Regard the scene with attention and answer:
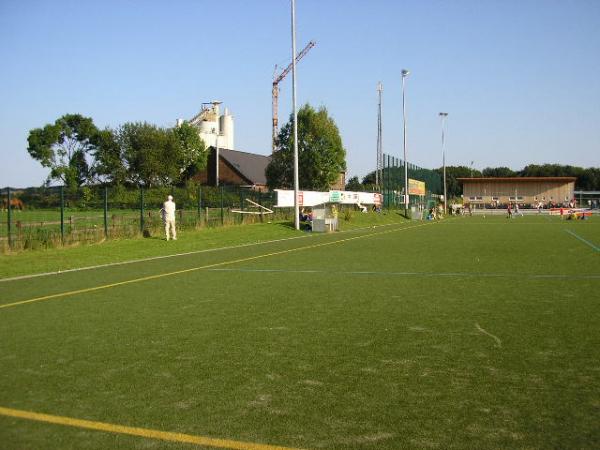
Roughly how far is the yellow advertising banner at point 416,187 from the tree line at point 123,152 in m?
27.0

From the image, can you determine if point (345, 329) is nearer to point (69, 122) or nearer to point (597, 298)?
point (597, 298)

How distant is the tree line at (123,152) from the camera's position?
70.2m

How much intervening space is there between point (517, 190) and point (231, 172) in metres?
72.1

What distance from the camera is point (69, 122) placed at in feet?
260

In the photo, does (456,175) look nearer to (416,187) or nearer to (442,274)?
(416,187)

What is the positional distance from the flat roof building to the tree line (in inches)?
2679

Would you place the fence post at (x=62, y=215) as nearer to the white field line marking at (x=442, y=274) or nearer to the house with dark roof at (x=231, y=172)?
the white field line marking at (x=442, y=274)

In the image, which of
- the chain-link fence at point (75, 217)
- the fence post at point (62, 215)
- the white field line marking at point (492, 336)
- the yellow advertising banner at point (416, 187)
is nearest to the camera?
the white field line marking at point (492, 336)

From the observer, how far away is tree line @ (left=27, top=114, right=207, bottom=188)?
70.2 meters

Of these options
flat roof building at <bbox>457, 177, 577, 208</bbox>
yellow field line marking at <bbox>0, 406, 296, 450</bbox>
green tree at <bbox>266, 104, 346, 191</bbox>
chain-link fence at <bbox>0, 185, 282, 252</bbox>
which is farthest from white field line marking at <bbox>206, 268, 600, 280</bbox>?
flat roof building at <bbox>457, 177, 577, 208</bbox>

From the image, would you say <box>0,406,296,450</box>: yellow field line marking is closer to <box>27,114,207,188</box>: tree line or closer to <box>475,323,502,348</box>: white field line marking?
<box>475,323,502,348</box>: white field line marking

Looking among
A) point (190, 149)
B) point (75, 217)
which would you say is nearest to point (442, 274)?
point (75, 217)

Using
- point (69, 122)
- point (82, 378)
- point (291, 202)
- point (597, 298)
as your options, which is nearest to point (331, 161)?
point (291, 202)

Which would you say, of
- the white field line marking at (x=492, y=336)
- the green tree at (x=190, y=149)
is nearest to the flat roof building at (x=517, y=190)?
the green tree at (x=190, y=149)
